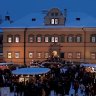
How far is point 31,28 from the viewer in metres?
67.1

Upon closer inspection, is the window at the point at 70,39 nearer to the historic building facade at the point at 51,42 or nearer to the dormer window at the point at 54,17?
the historic building facade at the point at 51,42

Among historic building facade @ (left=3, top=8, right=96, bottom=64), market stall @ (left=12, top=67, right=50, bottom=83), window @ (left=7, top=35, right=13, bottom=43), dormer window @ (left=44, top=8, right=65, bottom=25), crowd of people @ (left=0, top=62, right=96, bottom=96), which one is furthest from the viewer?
window @ (left=7, top=35, right=13, bottom=43)

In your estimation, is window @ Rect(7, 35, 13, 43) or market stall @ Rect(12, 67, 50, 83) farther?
window @ Rect(7, 35, 13, 43)

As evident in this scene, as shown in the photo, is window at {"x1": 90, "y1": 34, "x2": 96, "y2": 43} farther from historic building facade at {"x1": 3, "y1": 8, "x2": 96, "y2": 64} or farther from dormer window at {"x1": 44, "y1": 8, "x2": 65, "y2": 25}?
dormer window at {"x1": 44, "y1": 8, "x2": 65, "y2": 25}

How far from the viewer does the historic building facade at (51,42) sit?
6619cm

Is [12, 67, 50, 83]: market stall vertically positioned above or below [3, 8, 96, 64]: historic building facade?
below

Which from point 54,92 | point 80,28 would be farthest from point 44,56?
point 54,92

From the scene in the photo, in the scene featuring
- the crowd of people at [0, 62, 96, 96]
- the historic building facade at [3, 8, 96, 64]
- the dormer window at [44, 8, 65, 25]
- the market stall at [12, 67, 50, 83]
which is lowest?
the crowd of people at [0, 62, 96, 96]

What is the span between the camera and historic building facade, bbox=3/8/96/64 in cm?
6619

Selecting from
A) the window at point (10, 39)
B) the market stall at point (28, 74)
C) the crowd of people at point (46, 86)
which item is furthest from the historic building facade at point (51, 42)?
the market stall at point (28, 74)

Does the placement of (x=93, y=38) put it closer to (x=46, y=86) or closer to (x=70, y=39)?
(x=70, y=39)

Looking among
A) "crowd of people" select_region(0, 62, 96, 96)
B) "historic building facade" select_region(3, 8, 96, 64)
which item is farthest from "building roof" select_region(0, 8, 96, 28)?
"crowd of people" select_region(0, 62, 96, 96)

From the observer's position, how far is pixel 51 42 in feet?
221

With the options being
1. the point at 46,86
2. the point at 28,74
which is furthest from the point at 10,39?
the point at 46,86
